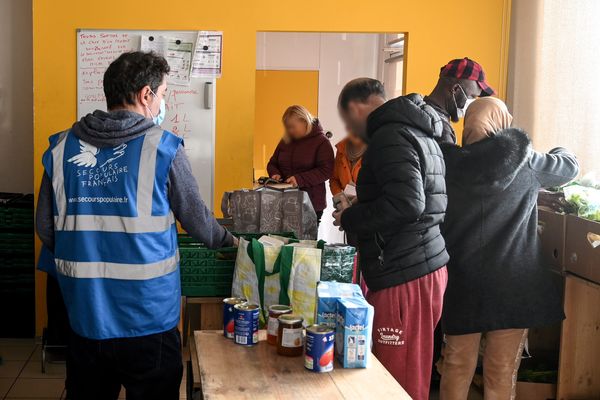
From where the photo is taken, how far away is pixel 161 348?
220 cm

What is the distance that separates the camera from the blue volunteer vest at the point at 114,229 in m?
2.09

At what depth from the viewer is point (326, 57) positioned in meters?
7.66

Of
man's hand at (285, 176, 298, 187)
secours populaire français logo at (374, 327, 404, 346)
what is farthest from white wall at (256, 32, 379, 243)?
secours populaire français logo at (374, 327, 404, 346)

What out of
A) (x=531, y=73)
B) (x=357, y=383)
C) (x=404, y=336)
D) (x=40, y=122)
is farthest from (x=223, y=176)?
(x=357, y=383)

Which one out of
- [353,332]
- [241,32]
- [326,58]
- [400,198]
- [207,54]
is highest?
[326,58]

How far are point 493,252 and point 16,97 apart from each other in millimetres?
3670

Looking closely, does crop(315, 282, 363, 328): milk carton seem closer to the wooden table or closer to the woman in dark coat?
the wooden table

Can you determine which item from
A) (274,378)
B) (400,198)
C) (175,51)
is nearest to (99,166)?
(274,378)

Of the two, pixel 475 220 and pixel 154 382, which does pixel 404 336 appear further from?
pixel 154 382

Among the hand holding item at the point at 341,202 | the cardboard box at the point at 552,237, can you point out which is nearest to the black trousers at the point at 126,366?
the hand holding item at the point at 341,202

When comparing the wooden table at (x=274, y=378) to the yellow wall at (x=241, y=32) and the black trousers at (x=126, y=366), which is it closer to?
the black trousers at (x=126, y=366)

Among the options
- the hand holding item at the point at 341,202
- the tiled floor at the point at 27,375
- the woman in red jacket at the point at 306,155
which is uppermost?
the woman in red jacket at the point at 306,155

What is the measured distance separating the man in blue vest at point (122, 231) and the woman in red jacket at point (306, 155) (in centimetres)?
242

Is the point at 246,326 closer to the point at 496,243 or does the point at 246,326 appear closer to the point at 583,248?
the point at 496,243
